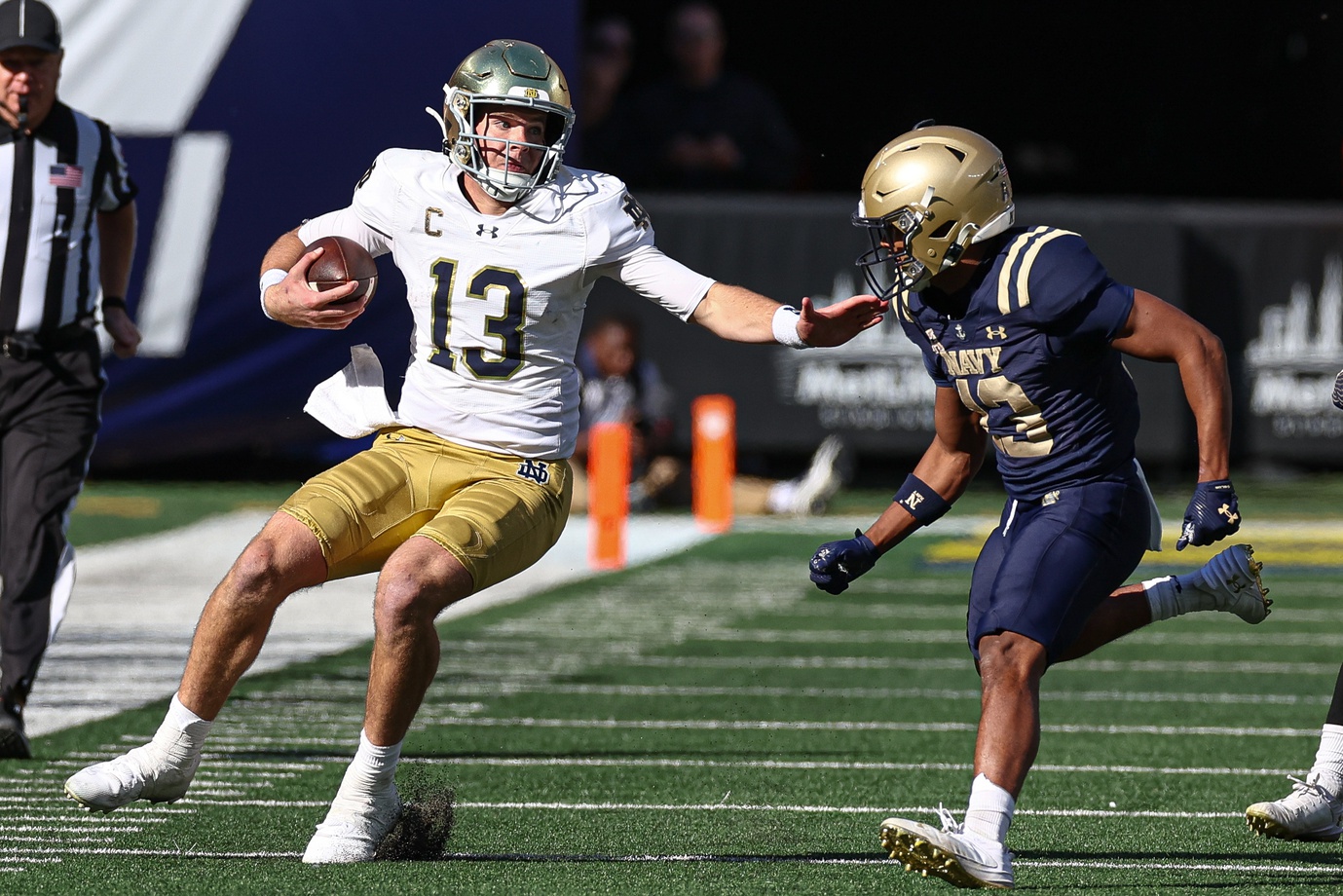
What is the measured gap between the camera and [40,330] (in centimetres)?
616

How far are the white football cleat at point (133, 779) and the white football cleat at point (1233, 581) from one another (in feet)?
7.36

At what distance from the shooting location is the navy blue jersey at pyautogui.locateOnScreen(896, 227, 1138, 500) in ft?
14.2

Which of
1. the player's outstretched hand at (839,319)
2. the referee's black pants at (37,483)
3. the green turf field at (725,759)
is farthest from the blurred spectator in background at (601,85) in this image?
the player's outstretched hand at (839,319)

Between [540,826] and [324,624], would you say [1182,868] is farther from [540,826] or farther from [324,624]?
[324,624]

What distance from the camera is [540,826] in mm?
4945

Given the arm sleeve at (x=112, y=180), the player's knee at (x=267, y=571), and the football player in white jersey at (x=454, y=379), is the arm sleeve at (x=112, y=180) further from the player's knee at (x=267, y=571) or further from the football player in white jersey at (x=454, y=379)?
the player's knee at (x=267, y=571)

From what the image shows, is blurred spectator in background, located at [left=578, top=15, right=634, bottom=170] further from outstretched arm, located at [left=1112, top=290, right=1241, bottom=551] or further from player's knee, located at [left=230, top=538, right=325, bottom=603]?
outstretched arm, located at [left=1112, top=290, right=1241, bottom=551]

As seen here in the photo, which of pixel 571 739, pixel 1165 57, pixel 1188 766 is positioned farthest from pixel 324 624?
pixel 1165 57

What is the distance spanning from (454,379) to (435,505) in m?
0.29

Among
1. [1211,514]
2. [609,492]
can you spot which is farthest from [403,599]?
[609,492]

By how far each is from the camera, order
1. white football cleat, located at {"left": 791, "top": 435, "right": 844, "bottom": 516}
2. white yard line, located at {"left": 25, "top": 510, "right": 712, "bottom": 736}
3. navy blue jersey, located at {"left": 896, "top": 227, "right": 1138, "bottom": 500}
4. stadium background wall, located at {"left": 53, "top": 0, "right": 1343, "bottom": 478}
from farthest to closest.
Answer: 1. stadium background wall, located at {"left": 53, "top": 0, "right": 1343, "bottom": 478}
2. white football cleat, located at {"left": 791, "top": 435, "right": 844, "bottom": 516}
3. white yard line, located at {"left": 25, "top": 510, "right": 712, "bottom": 736}
4. navy blue jersey, located at {"left": 896, "top": 227, "right": 1138, "bottom": 500}

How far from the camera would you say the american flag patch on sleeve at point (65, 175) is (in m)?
6.26

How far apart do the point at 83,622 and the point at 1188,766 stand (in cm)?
505

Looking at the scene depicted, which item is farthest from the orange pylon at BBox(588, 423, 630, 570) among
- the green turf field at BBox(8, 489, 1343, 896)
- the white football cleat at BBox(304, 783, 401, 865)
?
the white football cleat at BBox(304, 783, 401, 865)
